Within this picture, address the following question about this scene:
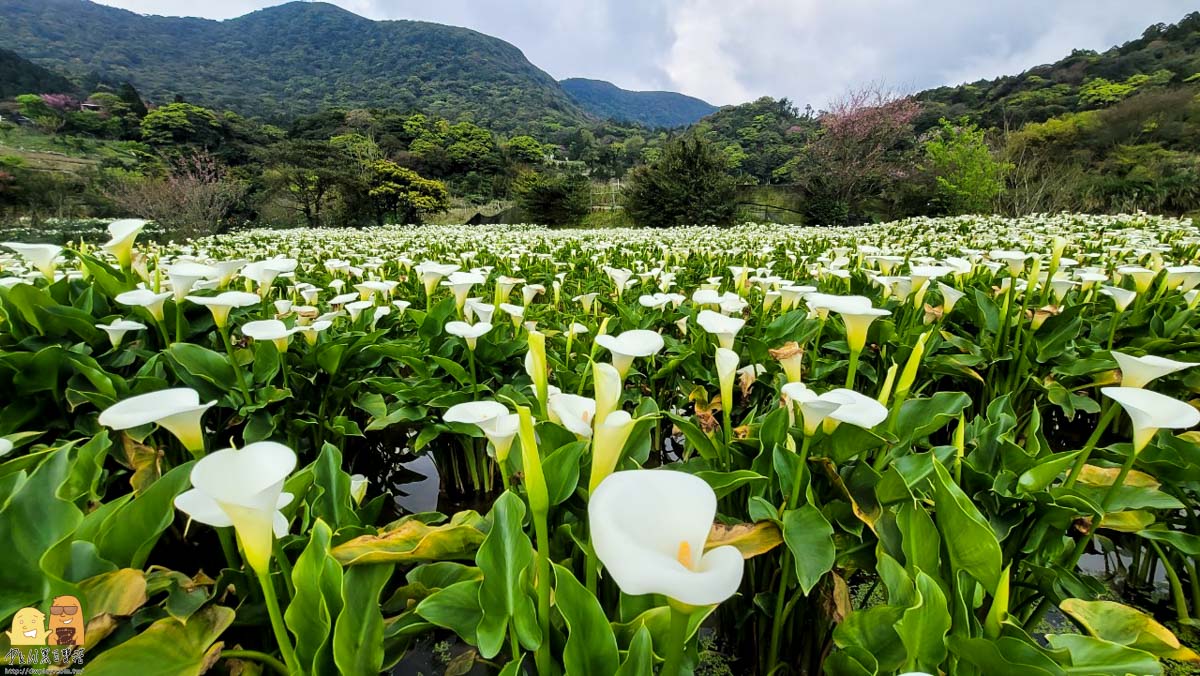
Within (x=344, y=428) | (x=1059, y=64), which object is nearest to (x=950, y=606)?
(x=344, y=428)

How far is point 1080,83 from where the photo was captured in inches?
1287

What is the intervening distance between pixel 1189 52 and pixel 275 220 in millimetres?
50759

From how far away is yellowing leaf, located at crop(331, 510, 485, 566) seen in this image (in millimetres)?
940

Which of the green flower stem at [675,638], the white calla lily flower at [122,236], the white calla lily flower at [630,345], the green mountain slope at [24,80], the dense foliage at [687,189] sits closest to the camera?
the green flower stem at [675,638]

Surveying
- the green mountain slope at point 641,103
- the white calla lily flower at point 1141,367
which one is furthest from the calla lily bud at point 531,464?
the green mountain slope at point 641,103

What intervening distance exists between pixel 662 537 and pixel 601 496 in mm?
85

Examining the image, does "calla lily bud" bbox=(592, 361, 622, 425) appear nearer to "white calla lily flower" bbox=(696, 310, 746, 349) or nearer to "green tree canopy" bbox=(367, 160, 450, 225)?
Answer: "white calla lily flower" bbox=(696, 310, 746, 349)

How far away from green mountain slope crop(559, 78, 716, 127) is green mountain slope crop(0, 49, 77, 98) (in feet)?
457

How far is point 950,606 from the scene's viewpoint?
3.17ft

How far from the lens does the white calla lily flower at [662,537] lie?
470mm

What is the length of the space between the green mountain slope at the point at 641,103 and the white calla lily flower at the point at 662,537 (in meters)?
178

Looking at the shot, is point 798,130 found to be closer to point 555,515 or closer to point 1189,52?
point 1189,52

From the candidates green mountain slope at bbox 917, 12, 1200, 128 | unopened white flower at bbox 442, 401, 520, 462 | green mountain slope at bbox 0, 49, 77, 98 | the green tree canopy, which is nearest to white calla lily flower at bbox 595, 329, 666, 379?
unopened white flower at bbox 442, 401, 520, 462

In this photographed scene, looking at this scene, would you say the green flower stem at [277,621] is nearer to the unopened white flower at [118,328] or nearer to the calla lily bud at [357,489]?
the calla lily bud at [357,489]
